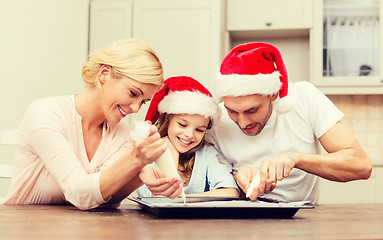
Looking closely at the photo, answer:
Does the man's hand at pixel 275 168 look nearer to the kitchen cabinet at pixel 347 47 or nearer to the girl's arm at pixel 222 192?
the girl's arm at pixel 222 192

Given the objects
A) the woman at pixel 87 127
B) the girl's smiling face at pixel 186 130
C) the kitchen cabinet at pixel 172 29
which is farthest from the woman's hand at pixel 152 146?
the kitchen cabinet at pixel 172 29

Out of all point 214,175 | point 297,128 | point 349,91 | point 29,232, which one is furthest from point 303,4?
point 29,232

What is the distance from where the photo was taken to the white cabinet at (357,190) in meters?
3.30

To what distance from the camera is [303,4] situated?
3559mm

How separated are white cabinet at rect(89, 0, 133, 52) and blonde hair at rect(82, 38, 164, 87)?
2041 mm

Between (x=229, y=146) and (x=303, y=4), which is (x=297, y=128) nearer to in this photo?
(x=229, y=146)

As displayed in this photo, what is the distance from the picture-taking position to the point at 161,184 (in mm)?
1163

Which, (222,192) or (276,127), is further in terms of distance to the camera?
(276,127)

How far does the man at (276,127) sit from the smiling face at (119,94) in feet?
0.98

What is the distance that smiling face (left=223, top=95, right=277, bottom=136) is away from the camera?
1616 mm

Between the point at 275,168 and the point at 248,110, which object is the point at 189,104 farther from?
the point at 275,168

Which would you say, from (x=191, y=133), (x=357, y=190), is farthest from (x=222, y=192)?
(x=357, y=190)

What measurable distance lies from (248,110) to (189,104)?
206 mm

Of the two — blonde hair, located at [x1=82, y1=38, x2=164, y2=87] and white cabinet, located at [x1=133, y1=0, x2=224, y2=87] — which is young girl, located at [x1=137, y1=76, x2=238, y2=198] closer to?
blonde hair, located at [x1=82, y1=38, x2=164, y2=87]
